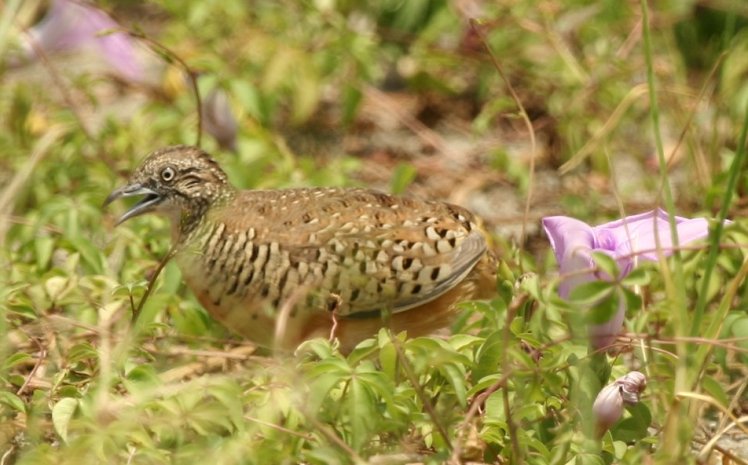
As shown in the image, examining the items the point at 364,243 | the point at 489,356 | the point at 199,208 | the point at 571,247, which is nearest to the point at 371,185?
the point at 199,208

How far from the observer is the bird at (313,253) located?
373 cm

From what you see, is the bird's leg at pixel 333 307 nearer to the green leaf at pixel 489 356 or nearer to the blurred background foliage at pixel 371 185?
the blurred background foliage at pixel 371 185

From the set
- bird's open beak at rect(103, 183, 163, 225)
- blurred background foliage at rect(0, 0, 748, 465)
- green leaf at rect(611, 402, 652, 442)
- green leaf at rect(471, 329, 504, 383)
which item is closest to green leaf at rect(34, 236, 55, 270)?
blurred background foliage at rect(0, 0, 748, 465)

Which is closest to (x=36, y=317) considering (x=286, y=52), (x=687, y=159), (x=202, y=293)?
Result: (x=202, y=293)

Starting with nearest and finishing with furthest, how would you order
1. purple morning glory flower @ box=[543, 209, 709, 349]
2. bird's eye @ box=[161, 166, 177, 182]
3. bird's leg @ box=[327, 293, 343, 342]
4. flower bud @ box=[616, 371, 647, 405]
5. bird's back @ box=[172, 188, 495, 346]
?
flower bud @ box=[616, 371, 647, 405] < purple morning glory flower @ box=[543, 209, 709, 349] < bird's leg @ box=[327, 293, 343, 342] < bird's back @ box=[172, 188, 495, 346] < bird's eye @ box=[161, 166, 177, 182]

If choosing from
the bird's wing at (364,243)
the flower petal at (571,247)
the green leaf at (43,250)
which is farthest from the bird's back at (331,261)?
the flower petal at (571,247)

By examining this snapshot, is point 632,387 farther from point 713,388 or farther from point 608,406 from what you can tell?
point 713,388

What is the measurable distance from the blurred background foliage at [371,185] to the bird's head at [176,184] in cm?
20

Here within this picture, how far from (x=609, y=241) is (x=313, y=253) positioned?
90 cm

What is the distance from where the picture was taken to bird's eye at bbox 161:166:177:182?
13.0 ft

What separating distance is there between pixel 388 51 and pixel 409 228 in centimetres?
229

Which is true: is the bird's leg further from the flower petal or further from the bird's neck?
the flower petal

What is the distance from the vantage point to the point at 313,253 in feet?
12.3

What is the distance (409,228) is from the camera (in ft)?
12.7
